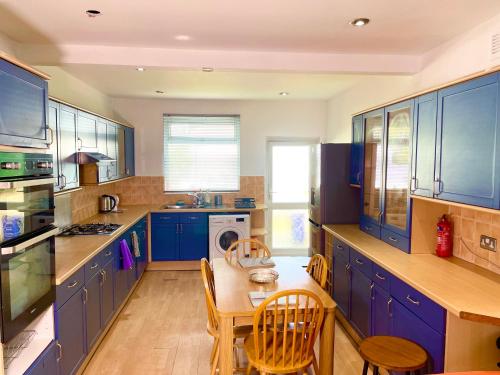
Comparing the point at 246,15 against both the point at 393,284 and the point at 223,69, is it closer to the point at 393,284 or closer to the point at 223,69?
the point at 223,69

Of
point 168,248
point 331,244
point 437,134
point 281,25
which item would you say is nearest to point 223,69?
point 281,25

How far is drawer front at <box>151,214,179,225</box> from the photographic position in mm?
5477

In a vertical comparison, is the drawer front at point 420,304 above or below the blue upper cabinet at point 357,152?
below

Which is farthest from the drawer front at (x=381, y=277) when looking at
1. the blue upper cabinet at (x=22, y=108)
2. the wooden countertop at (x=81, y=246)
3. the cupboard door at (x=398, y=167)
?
the blue upper cabinet at (x=22, y=108)

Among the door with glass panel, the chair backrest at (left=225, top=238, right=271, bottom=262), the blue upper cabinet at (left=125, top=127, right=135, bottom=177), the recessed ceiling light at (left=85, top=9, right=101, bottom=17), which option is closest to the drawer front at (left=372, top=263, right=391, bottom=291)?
the chair backrest at (left=225, top=238, right=271, bottom=262)

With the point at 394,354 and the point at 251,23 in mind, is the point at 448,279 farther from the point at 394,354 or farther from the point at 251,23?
the point at 251,23

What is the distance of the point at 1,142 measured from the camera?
180 cm

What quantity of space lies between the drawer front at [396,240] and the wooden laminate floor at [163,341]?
984 millimetres

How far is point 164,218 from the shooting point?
5484mm

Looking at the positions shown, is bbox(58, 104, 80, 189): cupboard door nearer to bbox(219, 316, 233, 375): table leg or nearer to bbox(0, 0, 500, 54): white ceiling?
bbox(0, 0, 500, 54): white ceiling

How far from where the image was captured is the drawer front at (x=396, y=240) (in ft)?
9.74

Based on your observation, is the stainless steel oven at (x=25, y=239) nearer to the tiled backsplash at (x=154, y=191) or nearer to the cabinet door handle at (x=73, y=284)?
the cabinet door handle at (x=73, y=284)

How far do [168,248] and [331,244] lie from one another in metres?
2.53

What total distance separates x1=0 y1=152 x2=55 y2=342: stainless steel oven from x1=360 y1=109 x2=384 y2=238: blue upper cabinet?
2.58 meters
